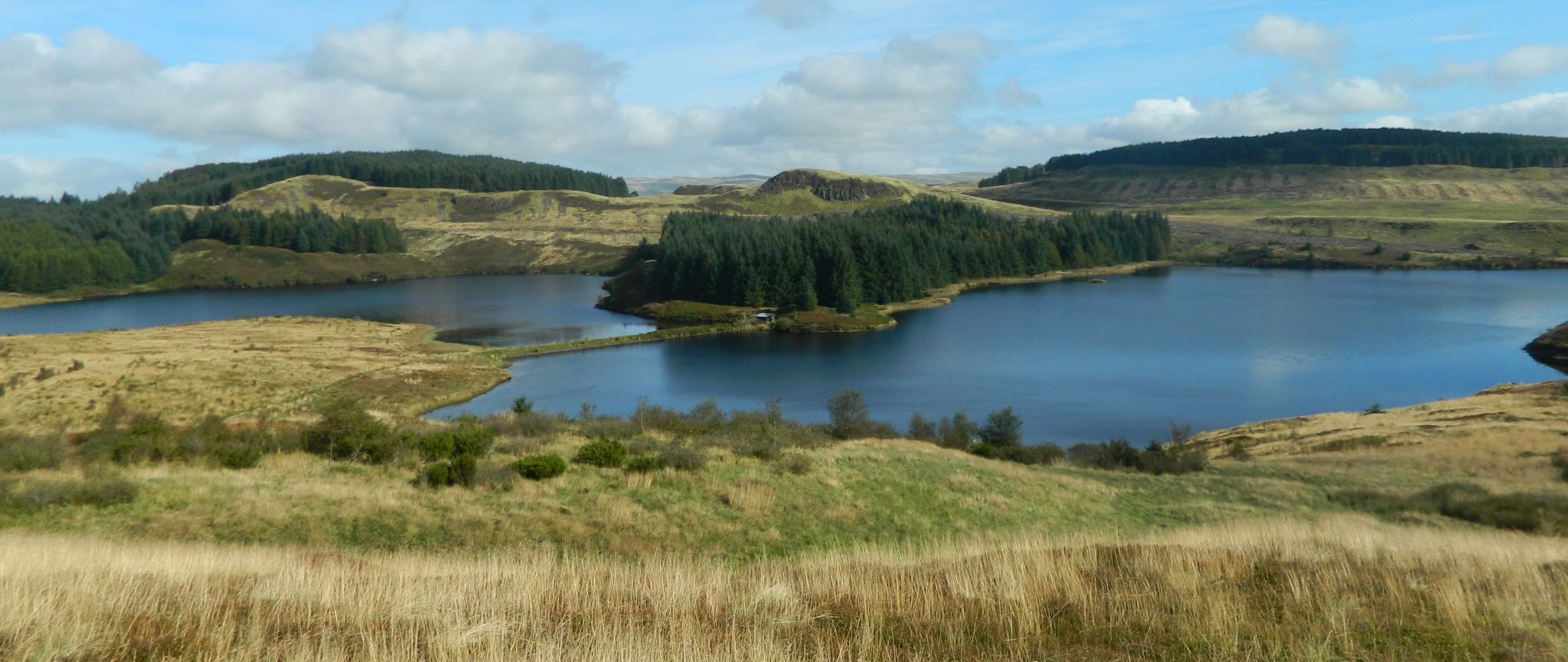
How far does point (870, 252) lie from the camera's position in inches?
4414

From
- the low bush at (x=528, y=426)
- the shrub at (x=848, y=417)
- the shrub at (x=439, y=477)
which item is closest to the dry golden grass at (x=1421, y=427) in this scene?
the shrub at (x=848, y=417)

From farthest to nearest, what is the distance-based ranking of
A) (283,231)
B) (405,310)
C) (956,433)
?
(283,231), (405,310), (956,433)

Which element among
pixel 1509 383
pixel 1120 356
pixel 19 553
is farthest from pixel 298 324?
pixel 1509 383

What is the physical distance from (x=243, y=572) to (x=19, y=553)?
3174 mm

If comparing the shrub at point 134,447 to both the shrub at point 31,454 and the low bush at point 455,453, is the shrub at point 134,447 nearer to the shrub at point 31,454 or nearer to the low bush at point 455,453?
the shrub at point 31,454

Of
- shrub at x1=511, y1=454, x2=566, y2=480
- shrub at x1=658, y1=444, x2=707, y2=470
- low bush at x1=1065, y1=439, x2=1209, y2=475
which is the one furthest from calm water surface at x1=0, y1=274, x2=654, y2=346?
shrub at x1=511, y1=454, x2=566, y2=480

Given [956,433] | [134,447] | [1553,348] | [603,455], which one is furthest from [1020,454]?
[1553,348]

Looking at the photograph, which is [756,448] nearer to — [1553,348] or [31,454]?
[31,454]

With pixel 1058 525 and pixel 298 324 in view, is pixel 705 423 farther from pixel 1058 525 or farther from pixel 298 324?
pixel 298 324

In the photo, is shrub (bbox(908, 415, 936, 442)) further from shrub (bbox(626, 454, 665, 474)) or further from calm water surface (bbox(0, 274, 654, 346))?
calm water surface (bbox(0, 274, 654, 346))

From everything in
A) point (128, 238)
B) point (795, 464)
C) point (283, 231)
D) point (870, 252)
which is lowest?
point (795, 464)

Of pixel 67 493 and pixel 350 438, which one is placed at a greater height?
pixel 67 493

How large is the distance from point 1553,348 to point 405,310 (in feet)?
382

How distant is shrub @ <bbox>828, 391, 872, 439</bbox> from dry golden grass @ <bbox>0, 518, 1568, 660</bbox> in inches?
1047
